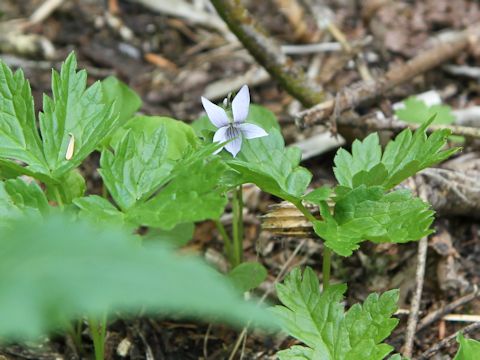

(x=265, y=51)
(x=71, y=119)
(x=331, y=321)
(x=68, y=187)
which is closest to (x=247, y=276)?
(x=331, y=321)

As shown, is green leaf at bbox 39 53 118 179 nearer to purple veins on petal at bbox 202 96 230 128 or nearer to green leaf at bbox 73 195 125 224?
green leaf at bbox 73 195 125 224

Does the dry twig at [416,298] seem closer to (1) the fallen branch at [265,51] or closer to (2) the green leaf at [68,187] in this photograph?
(1) the fallen branch at [265,51]

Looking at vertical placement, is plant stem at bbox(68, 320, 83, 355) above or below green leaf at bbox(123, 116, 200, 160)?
below

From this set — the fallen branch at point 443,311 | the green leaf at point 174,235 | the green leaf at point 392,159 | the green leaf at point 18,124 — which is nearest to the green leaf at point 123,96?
the green leaf at point 174,235

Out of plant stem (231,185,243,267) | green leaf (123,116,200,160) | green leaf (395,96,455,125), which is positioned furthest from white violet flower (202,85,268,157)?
green leaf (395,96,455,125)

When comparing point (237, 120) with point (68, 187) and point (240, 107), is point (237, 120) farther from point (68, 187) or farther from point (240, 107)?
point (68, 187)

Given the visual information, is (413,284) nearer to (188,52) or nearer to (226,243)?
(226,243)
